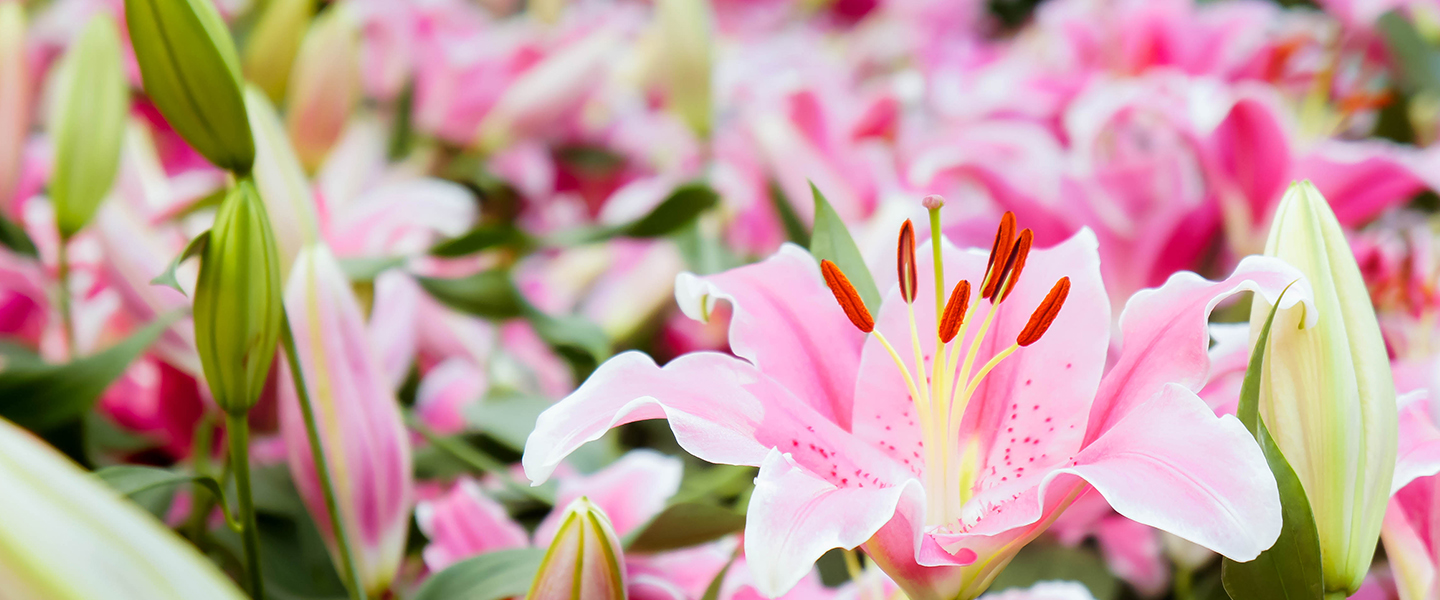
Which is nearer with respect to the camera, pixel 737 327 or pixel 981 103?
pixel 737 327

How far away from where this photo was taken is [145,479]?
30 cm

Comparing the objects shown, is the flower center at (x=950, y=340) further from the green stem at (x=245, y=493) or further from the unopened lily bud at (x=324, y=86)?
the unopened lily bud at (x=324, y=86)

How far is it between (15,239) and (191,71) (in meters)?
0.25

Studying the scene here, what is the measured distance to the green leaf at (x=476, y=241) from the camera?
1.54ft

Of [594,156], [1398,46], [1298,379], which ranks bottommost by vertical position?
[594,156]

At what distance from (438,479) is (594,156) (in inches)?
17.8

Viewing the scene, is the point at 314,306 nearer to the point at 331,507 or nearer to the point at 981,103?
the point at 331,507

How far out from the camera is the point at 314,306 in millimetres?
339

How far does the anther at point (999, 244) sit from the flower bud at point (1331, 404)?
2.5 inches

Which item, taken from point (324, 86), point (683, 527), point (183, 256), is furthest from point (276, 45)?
point (683, 527)

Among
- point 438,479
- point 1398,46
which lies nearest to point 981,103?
point 1398,46

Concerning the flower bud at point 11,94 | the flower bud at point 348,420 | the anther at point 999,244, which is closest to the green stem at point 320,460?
the flower bud at point 348,420

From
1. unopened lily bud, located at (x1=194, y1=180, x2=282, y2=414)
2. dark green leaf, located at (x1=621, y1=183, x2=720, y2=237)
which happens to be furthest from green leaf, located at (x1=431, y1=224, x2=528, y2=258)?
unopened lily bud, located at (x1=194, y1=180, x2=282, y2=414)

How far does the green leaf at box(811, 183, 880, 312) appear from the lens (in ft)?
1.03
